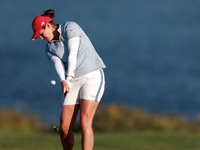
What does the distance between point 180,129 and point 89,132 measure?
11324 millimetres

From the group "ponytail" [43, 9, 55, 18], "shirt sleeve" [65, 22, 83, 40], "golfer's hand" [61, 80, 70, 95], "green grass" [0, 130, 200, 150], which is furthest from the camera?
"green grass" [0, 130, 200, 150]

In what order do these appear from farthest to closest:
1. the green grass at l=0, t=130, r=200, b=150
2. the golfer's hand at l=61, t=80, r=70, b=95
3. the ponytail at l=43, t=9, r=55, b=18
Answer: the green grass at l=0, t=130, r=200, b=150 < the ponytail at l=43, t=9, r=55, b=18 < the golfer's hand at l=61, t=80, r=70, b=95

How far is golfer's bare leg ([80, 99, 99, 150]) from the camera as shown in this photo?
4.63 m

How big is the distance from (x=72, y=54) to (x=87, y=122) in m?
0.91

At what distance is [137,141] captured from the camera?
1207 cm

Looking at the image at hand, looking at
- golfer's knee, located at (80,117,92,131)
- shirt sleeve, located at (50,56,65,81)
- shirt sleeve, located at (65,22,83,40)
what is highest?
shirt sleeve, located at (65,22,83,40)

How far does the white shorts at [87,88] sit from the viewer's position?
15.6ft

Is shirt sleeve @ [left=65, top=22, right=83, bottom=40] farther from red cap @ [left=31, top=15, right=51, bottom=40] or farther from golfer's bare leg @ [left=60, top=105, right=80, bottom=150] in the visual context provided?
golfer's bare leg @ [left=60, top=105, right=80, bottom=150]

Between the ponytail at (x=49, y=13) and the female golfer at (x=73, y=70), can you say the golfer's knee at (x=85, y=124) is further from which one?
the ponytail at (x=49, y=13)

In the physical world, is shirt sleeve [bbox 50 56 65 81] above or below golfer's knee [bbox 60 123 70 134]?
above

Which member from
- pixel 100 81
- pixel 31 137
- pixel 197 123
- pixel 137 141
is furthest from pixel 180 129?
pixel 100 81

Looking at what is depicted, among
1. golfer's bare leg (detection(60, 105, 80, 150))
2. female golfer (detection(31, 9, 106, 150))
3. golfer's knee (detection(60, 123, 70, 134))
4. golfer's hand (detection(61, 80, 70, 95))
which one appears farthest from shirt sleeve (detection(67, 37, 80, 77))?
golfer's knee (detection(60, 123, 70, 134))

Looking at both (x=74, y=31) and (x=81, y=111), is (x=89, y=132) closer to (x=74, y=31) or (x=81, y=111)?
(x=81, y=111)

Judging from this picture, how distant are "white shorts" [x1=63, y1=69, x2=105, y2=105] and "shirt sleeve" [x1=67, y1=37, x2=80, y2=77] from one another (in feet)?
0.82
